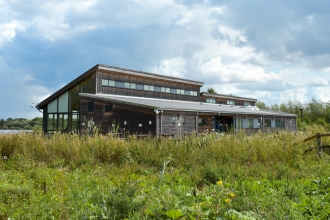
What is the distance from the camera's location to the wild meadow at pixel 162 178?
365 centimetres

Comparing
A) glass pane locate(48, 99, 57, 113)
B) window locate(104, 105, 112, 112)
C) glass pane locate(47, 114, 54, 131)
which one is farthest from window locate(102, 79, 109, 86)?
glass pane locate(47, 114, 54, 131)

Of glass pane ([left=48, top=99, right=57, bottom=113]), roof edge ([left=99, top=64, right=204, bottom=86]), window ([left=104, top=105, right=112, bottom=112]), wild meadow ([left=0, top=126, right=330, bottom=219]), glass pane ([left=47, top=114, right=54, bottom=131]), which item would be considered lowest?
wild meadow ([left=0, top=126, right=330, bottom=219])

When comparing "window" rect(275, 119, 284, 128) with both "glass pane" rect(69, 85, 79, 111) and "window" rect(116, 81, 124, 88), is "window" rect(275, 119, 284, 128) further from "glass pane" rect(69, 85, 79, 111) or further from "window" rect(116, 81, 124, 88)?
"glass pane" rect(69, 85, 79, 111)

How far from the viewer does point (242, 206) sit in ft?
11.8

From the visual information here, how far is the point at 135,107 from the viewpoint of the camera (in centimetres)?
2112

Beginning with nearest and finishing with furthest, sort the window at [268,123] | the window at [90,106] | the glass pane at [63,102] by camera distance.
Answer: the window at [90,106], the glass pane at [63,102], the window at [268,123]

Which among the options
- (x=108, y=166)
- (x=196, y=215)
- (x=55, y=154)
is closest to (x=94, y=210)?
(x=196, y=215)

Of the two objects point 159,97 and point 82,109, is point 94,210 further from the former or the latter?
point 159,97

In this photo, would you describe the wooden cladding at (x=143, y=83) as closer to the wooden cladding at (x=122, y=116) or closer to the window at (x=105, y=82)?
the window at (x=105, y=82)

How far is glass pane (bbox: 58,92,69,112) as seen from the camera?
26062mm

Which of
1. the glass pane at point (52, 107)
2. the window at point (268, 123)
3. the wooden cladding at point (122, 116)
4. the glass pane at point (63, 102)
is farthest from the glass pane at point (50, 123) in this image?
the window at point (268, 123)

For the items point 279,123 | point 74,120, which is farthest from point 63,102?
point 279,123

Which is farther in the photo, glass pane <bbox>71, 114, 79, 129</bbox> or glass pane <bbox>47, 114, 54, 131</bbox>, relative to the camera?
glass pane <bbox>47, 114, 54, 131</bbox>

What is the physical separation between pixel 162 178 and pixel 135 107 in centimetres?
1680
